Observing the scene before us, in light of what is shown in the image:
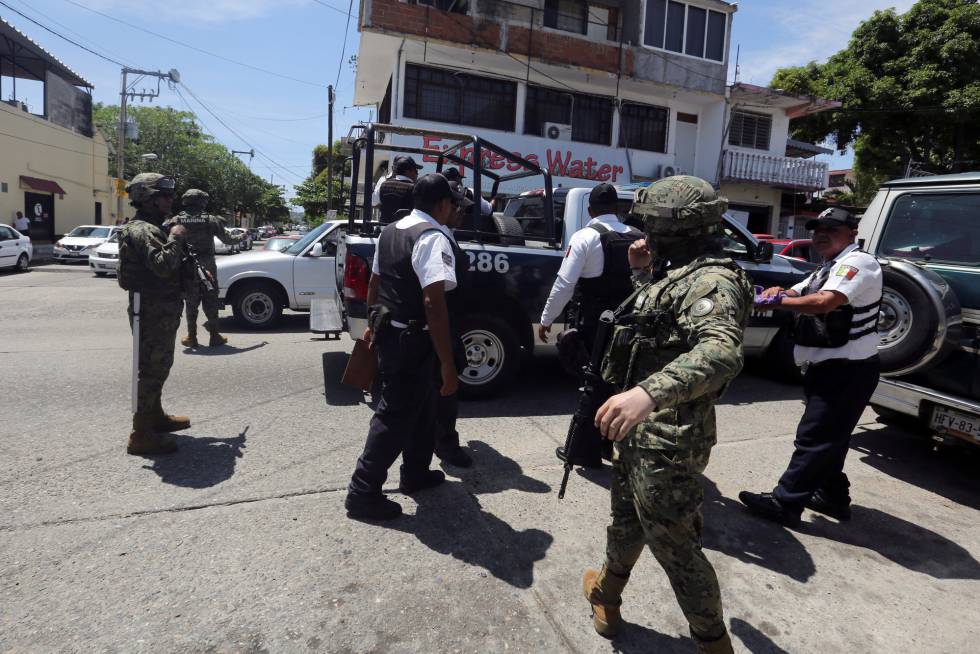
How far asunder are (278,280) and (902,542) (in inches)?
304

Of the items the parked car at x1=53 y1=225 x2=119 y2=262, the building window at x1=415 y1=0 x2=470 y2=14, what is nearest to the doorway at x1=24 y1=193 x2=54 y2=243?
the parked car at x1=53 y1=225 x2=119 y2=262

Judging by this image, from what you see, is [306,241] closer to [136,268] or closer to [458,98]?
[136,268]

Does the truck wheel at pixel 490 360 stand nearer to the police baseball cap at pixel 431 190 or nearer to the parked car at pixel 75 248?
the police baseball cap at pixel 431 190

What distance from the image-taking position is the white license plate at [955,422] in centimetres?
354

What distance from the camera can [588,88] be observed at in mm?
17734

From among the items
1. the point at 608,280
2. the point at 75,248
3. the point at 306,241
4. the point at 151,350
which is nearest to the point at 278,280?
the point at 306,241

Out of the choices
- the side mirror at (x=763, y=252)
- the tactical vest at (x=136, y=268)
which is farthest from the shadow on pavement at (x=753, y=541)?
Answer: the tactical vest at (x=136, y=268)

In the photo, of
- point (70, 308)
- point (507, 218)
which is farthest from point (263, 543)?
point (70, 308)

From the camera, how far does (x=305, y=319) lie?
9.93 m

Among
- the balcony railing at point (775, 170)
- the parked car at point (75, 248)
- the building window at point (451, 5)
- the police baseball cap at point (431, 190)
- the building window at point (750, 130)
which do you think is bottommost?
the parked car at point (75, 248)

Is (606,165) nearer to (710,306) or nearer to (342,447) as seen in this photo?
(342,447)

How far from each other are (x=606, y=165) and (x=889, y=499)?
15419 mm

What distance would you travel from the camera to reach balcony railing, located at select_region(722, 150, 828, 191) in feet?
65.0

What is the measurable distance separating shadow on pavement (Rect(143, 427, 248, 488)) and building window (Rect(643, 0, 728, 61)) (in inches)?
699
